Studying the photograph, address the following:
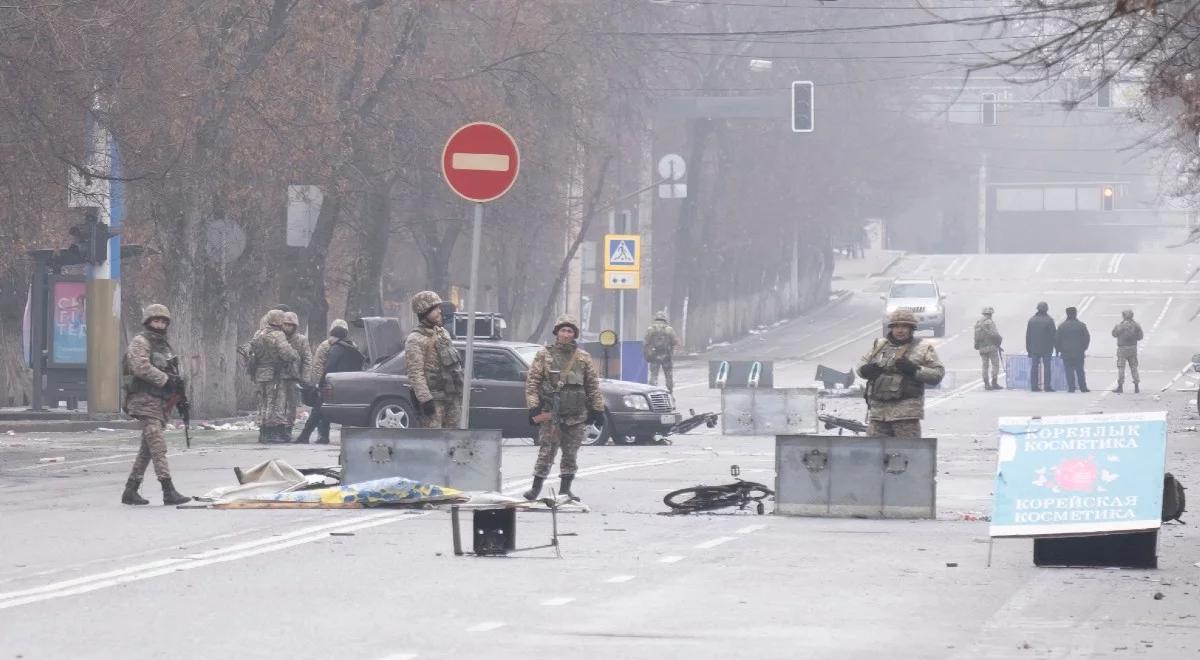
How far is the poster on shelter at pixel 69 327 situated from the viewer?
32.9 meters

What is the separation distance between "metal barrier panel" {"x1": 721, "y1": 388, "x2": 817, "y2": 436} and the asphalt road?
8.46 metres

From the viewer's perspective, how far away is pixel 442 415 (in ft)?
61.3

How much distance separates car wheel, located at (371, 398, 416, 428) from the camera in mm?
27047

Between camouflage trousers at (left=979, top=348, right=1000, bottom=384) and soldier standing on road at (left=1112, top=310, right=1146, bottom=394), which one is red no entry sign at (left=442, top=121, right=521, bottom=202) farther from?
camouflage trousers at (left=979, top=348, right=1000, bottom=384)

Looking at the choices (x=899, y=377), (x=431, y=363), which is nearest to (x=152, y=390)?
(x=431, y=363)

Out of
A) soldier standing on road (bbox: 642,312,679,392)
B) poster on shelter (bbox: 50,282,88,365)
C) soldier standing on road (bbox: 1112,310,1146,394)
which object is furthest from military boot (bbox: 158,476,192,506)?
soldier standing on road (bbox: 1112,310,1146,394)

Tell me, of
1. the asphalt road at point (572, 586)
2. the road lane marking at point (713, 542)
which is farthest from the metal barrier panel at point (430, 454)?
the road lane marking at point (713, 542)

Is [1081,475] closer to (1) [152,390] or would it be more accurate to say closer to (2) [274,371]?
(1) [152,390]

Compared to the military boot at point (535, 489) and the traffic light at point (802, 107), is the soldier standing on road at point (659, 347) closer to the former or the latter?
the traffic light at point (802, 107)

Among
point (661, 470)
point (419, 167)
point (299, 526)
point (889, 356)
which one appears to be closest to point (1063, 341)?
point (419, 167)

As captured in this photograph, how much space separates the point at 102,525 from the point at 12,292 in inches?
992

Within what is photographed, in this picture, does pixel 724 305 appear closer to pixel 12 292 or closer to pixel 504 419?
pixel 12 292

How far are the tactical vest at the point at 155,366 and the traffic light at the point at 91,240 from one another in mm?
13278

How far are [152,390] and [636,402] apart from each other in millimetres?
11074
